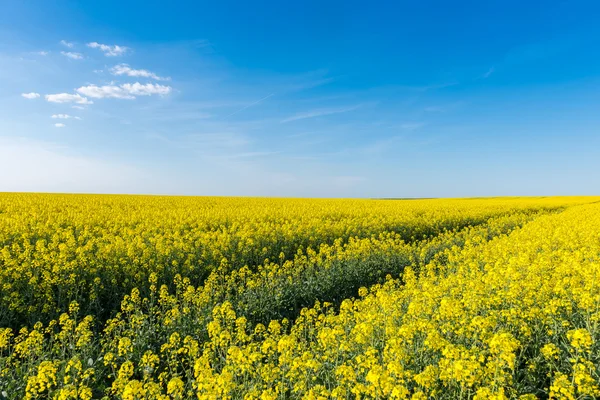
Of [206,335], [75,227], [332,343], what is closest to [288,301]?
[206,335]

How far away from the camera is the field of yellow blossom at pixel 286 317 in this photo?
4059mm

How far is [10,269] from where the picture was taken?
8961mm

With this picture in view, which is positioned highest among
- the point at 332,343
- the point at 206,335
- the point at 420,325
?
the point at 420,325

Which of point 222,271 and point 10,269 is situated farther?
point 222,271

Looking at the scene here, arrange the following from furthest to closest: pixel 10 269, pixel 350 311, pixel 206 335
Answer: pixel 10 269, pixel 350 311, pixel 206 335

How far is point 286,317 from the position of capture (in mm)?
9094

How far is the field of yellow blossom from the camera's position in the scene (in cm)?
406

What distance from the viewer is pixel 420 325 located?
4.98 meters

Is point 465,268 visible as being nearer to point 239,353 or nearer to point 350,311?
point 350,311

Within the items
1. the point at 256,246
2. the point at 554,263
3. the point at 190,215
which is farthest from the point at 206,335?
the point at 190,215

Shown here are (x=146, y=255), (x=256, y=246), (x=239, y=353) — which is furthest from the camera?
(x=256, y=246)

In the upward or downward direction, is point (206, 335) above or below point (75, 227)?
below

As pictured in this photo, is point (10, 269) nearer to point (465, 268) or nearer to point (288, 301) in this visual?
point (288, 301)

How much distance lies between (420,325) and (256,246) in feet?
30.9
